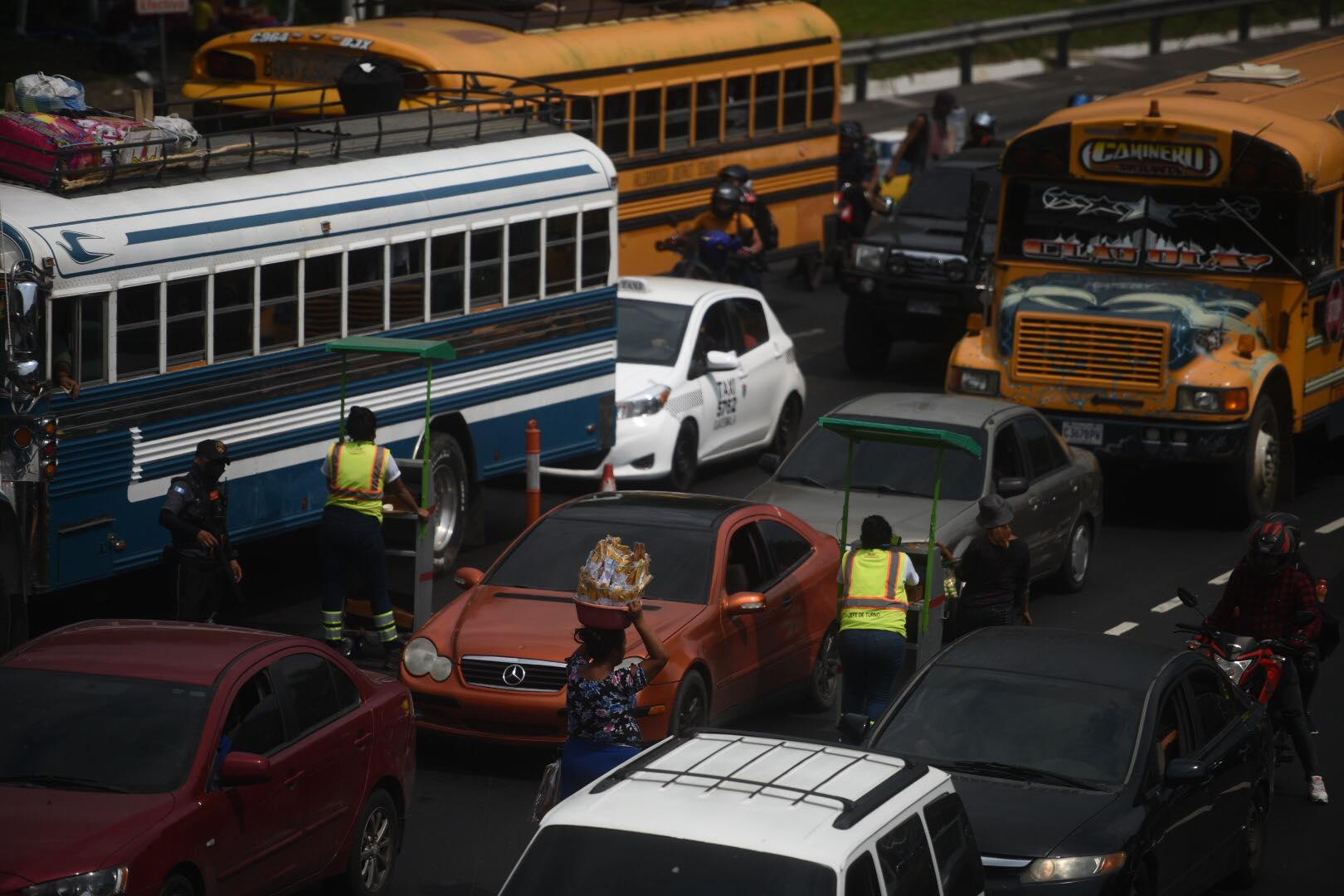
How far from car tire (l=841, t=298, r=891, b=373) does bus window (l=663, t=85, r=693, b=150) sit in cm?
253

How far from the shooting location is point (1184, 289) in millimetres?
17594

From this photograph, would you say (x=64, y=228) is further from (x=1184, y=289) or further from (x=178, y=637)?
(x=1184, y=289)

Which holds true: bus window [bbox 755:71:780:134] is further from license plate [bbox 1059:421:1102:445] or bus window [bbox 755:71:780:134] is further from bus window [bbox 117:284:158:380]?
bus window [bbox 117:284:158:380]

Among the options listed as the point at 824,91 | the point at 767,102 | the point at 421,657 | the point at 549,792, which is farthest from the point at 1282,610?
the point at 824,91

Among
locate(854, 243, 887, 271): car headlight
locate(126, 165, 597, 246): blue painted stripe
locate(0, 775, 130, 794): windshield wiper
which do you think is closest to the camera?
locate(0, 775, 130, 794): windshield wiper

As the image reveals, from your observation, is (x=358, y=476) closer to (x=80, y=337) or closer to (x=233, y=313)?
(x=233, y=313)

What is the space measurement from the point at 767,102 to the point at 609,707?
17.7m

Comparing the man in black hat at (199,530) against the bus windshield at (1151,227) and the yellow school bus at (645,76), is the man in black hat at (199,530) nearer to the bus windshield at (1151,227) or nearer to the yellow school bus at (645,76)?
the yellow school bus at (645,76)

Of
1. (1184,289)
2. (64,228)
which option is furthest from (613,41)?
(64,228)

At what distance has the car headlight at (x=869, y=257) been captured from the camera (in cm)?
2298

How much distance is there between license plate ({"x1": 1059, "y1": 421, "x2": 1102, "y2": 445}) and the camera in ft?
57.2

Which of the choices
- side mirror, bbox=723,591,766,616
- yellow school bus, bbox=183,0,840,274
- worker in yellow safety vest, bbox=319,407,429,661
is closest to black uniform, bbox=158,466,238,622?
worker in yellow safety vest, bbox=319,407,429,661

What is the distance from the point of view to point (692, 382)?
18062 millimetres

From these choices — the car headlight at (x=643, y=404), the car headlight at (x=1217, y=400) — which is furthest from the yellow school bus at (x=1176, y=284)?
the car headlight at (x=643, y=404)
